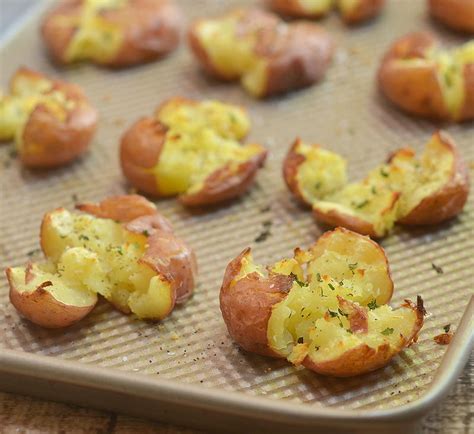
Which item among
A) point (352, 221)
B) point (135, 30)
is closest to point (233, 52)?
point (135, 30)

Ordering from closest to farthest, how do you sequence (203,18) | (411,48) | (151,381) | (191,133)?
1. (151,381)
2. (191,133)
3. (411,48)
4. (203,18)

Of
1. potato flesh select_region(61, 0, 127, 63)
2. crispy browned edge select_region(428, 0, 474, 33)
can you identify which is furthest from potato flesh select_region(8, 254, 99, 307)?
crispy browned edge select_region(428, 0, 474, 33)

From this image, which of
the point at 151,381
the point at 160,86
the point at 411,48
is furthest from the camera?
the point at 160,86

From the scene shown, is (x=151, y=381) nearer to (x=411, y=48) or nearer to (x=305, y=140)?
(x=305, y=140)

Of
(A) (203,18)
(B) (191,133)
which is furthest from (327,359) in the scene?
(A) (203,18)

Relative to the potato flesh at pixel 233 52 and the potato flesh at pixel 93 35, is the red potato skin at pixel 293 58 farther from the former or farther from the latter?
the potato flesh at pixel 93 35
